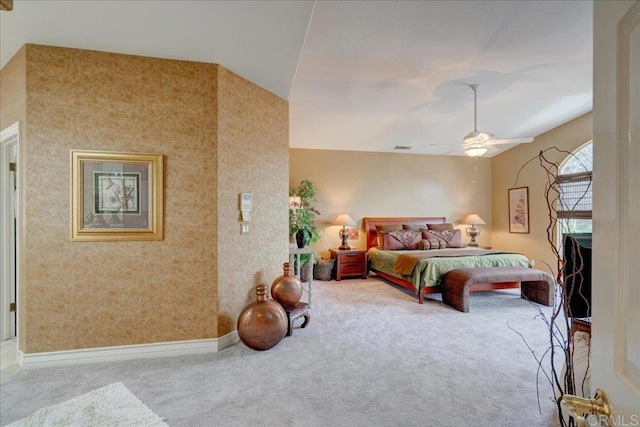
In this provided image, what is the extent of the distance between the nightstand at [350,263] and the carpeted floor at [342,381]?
250 cm

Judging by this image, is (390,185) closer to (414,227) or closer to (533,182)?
(414,227)

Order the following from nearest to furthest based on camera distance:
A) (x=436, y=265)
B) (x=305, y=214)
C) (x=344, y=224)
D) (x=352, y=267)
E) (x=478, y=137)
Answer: (x=478, y=137), (x=436, y=265), (x=305, y=214), (x=352, y=267), (x=344, y=224)

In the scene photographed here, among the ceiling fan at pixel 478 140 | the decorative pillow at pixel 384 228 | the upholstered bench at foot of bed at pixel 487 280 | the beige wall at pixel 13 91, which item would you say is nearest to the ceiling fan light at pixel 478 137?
the ceiling fan at pixel 478 140

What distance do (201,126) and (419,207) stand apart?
216 inches

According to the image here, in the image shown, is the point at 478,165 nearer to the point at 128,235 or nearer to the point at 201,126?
the point at 201,126

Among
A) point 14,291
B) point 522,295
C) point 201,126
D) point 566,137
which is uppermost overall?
point 566,137

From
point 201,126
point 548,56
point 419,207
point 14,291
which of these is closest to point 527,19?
point 548,56

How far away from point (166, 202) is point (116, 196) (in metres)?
0.40

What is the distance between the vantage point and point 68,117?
2.64 metres

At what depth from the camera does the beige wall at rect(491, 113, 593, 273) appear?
5703mm

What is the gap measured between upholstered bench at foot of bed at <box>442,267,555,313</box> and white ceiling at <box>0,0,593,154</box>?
2512mm

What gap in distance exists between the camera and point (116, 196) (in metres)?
2.74

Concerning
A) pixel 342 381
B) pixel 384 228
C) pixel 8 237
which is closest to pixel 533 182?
pixel 384 228

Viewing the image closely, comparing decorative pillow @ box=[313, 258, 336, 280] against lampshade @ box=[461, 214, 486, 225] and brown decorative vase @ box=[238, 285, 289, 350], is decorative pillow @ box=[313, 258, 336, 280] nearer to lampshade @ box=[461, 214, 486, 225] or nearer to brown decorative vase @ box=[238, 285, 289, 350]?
brown decorative vase @ box=[238, 285, 289, 350]
